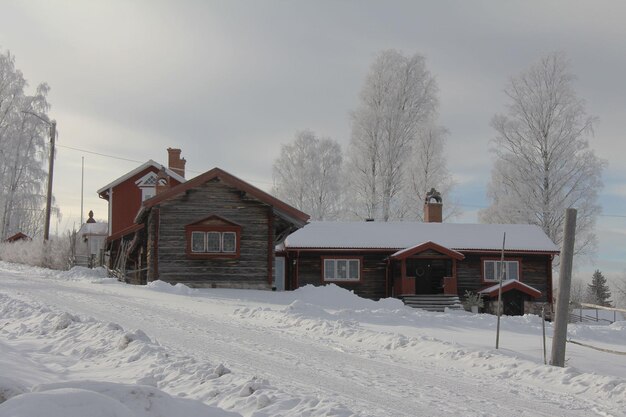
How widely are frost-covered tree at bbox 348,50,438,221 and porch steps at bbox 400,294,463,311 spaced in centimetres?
1105

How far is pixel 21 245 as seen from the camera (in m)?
39.1

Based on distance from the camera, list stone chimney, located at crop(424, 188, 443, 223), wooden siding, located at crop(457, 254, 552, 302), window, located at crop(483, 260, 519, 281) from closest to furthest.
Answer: wooden siding, located at crop(457, 254, 552, 302), window, located at crop(483, 260, 519, 281), stone chimney, located at crop(424, 188, 443, 223)

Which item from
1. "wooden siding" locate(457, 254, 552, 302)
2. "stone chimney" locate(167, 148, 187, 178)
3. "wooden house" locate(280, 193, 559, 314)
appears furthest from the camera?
"stone chimney" locate(167, 148, 187, 178)

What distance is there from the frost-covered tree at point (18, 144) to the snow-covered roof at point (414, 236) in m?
25.5

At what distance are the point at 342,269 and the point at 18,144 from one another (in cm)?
2937

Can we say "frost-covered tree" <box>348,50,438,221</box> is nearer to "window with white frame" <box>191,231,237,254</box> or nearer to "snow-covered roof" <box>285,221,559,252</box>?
"snow-covered roof" <box>285,221,559,252</box>

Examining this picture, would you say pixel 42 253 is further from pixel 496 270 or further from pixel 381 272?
pixel 496 270

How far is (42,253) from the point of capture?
119ft

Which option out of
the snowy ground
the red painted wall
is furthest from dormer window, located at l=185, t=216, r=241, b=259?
the red painted wall

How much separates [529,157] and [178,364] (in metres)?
32.0

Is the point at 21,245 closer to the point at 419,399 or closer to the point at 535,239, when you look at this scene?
the point at 535,239

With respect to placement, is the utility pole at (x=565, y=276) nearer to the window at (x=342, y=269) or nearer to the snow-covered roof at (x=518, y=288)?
the snow-covered roof at (x=518, y=288)

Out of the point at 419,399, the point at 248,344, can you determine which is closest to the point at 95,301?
the point at 248,344

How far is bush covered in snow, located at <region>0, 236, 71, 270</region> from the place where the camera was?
34969mm
